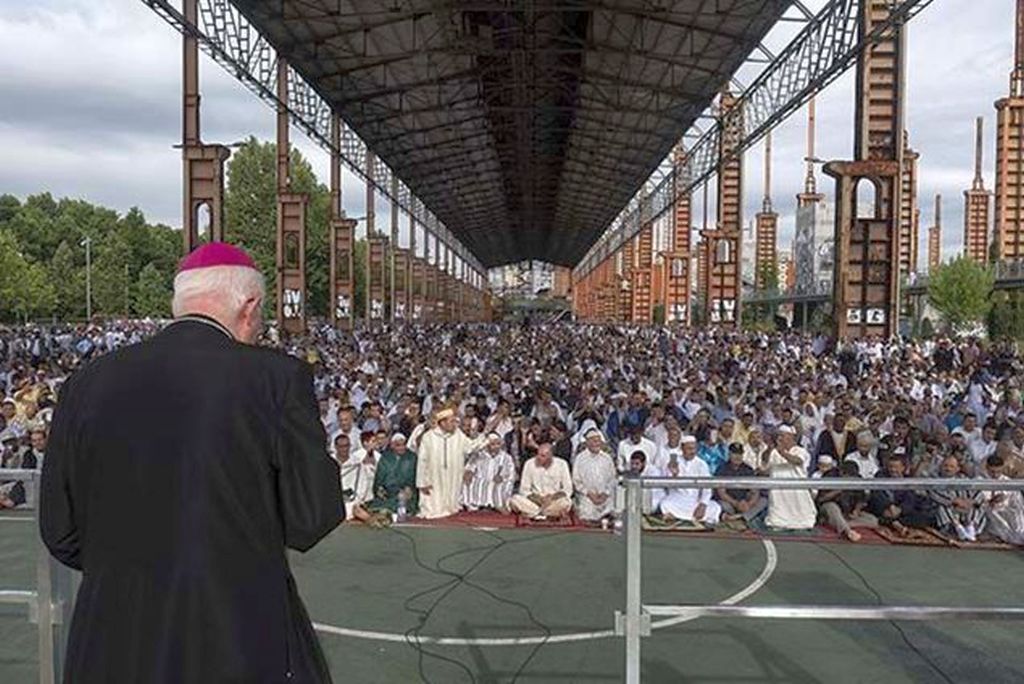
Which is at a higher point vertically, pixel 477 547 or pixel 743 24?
pixel 743 24

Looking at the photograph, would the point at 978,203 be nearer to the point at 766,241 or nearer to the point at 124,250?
the point at 766,241

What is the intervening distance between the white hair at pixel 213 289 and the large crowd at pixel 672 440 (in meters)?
4.35

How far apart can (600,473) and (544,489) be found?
2.24ft

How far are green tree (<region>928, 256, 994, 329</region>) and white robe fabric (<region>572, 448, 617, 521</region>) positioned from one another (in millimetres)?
45187

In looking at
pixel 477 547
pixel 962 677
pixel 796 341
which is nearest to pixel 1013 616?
pixel 962 677

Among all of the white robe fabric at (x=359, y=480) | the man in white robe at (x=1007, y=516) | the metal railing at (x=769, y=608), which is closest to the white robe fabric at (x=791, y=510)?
the man in white robe at (x=1007, y=516)

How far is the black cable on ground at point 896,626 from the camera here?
19.2 feet

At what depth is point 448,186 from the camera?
193ft

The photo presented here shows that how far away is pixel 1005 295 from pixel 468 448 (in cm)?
4358

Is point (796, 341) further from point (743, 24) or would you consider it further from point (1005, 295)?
point (1005, 295)

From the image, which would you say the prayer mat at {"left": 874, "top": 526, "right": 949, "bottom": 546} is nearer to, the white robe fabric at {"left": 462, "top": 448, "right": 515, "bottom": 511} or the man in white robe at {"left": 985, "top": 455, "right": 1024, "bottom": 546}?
the man in white robe at {"left": 985, "top": 455, "right": 1024, "bottom": 546}

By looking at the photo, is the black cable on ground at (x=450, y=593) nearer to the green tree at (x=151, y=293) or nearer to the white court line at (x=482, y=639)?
the white court line at (x=482, y=639)

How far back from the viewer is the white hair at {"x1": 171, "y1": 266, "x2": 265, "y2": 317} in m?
2.41

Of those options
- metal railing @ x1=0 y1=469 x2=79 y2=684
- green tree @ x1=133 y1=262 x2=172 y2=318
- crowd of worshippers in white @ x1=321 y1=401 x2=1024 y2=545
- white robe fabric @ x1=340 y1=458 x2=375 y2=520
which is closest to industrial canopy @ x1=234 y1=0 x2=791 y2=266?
crowd of worshippers in white @ x1=321 y1=401 x2=1024 y2=545
